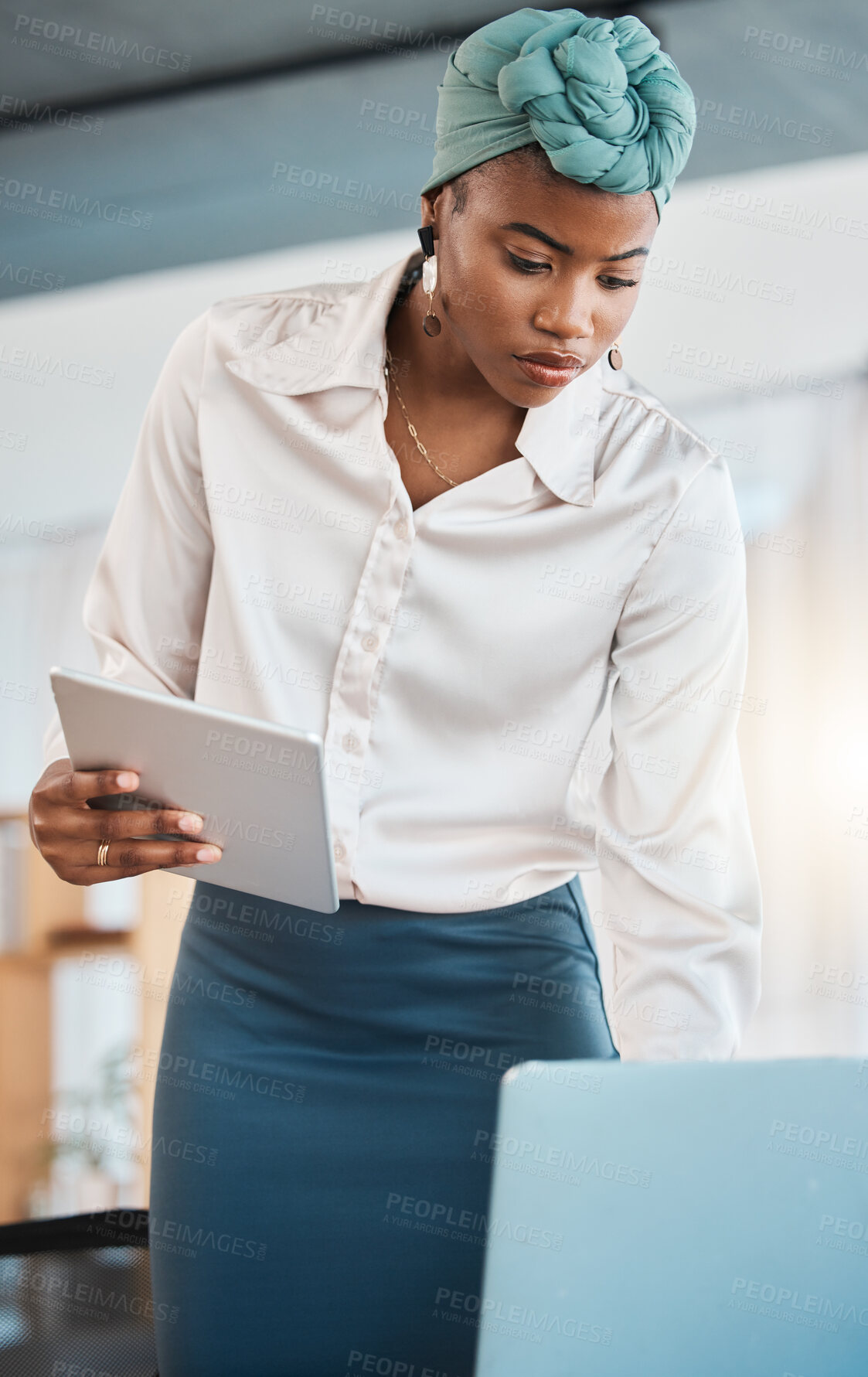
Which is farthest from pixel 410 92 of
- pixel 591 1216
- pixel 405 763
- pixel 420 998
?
pixel 591 1216

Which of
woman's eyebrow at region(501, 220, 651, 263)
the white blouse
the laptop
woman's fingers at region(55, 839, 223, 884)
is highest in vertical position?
woman's eyebrow at region(501, 220, 651, 263)

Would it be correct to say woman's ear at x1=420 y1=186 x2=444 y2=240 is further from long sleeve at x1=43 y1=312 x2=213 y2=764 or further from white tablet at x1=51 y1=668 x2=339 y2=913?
white tablet at x1=51 y1=668 x2=339 y2=913

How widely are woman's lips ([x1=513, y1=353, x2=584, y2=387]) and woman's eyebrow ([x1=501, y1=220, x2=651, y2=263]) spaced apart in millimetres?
95

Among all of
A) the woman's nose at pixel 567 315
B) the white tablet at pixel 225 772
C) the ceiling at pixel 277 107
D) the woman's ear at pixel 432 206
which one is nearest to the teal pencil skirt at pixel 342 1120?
the white tablet at pixel 225 772

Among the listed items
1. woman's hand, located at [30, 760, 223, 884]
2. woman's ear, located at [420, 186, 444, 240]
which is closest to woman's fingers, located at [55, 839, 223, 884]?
woman's hand, located at [30, 760, 223, 884]

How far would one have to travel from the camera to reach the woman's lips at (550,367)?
112cm

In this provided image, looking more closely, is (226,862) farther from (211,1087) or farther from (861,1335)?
(861,1335)

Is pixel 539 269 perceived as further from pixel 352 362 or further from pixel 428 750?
pixel 428 750

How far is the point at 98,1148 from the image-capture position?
3.66 metres

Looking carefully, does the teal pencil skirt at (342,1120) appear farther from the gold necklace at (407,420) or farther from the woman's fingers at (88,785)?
the gold necklace at (407,420)

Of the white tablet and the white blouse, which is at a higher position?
the white blouse

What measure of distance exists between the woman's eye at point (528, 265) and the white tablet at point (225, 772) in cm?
47

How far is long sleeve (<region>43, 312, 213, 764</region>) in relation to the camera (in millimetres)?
1311

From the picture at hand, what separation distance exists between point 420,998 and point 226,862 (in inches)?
10.3
